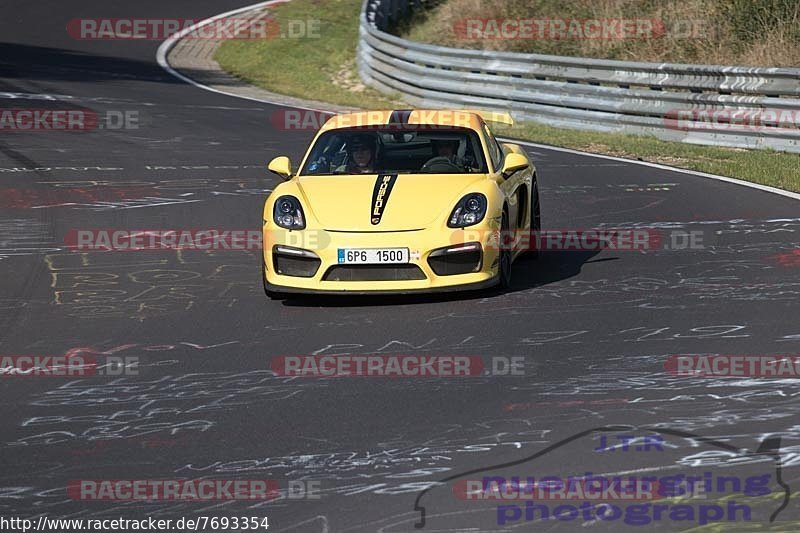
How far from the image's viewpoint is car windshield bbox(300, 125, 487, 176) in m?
10.6

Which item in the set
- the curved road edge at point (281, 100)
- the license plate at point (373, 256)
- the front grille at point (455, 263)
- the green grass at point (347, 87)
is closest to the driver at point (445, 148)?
the front grille at point (455, 263)

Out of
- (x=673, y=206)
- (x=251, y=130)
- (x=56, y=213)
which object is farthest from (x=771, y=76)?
(x=56, y=213)

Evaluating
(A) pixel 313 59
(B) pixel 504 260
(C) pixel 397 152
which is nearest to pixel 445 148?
(C) pixel 397 152

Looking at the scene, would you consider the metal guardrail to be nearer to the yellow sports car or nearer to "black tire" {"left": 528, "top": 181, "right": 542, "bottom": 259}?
"black tire" {"left": 528, "top": 181, "right": 542, "bottom": 259}

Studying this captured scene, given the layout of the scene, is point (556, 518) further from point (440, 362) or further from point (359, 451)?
point (440, 362)

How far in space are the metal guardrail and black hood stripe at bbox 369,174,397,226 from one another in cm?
903

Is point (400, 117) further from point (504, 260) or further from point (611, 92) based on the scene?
point (611, 92)

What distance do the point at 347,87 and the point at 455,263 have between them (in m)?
18.5

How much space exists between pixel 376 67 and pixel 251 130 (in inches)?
280

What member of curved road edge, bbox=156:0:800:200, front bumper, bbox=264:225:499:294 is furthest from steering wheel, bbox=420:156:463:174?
curved road edge, bbox=156:0:800:200

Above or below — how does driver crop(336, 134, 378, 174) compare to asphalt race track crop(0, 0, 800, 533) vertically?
above

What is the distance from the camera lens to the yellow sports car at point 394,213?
31.1ft

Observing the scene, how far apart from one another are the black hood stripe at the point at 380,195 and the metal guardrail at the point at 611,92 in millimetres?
9029

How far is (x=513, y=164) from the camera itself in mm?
10406
